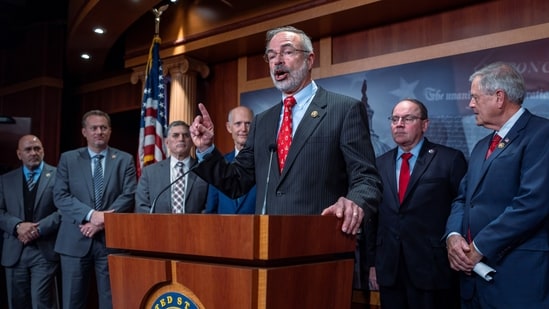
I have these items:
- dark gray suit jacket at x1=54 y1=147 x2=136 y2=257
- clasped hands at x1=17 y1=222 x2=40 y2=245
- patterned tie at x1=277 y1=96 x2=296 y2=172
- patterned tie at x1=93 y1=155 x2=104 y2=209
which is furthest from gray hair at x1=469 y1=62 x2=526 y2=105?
clasped hands at x1=17 y1=222 x2=40 y2=245

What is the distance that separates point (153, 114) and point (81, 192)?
1466 millimetres

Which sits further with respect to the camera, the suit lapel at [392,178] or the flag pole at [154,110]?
the flag pole at [154,110]

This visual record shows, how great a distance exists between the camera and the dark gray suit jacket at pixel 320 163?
1683 millimetres

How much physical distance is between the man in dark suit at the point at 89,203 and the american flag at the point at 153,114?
0.92 m

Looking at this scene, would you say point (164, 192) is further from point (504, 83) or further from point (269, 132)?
point (504, 83)

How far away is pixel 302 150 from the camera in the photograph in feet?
5.59

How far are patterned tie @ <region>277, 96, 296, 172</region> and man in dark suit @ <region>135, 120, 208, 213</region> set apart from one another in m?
1.72

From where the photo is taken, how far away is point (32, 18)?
23.6ft

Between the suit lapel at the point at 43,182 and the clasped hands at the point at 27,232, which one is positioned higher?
the suit lapel at the point at 43,182

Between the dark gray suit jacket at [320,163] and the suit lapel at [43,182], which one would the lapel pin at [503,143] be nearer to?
the dark gray suit jacket at [320,163]

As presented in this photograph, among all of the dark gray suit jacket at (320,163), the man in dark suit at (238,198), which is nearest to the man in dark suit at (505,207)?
the dark gray suit jacket at (320,163)

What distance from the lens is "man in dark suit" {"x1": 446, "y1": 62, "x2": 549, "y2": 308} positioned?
212cm

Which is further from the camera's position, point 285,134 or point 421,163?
point 421,163

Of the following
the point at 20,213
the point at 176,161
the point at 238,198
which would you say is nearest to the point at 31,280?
the point at 20,213
